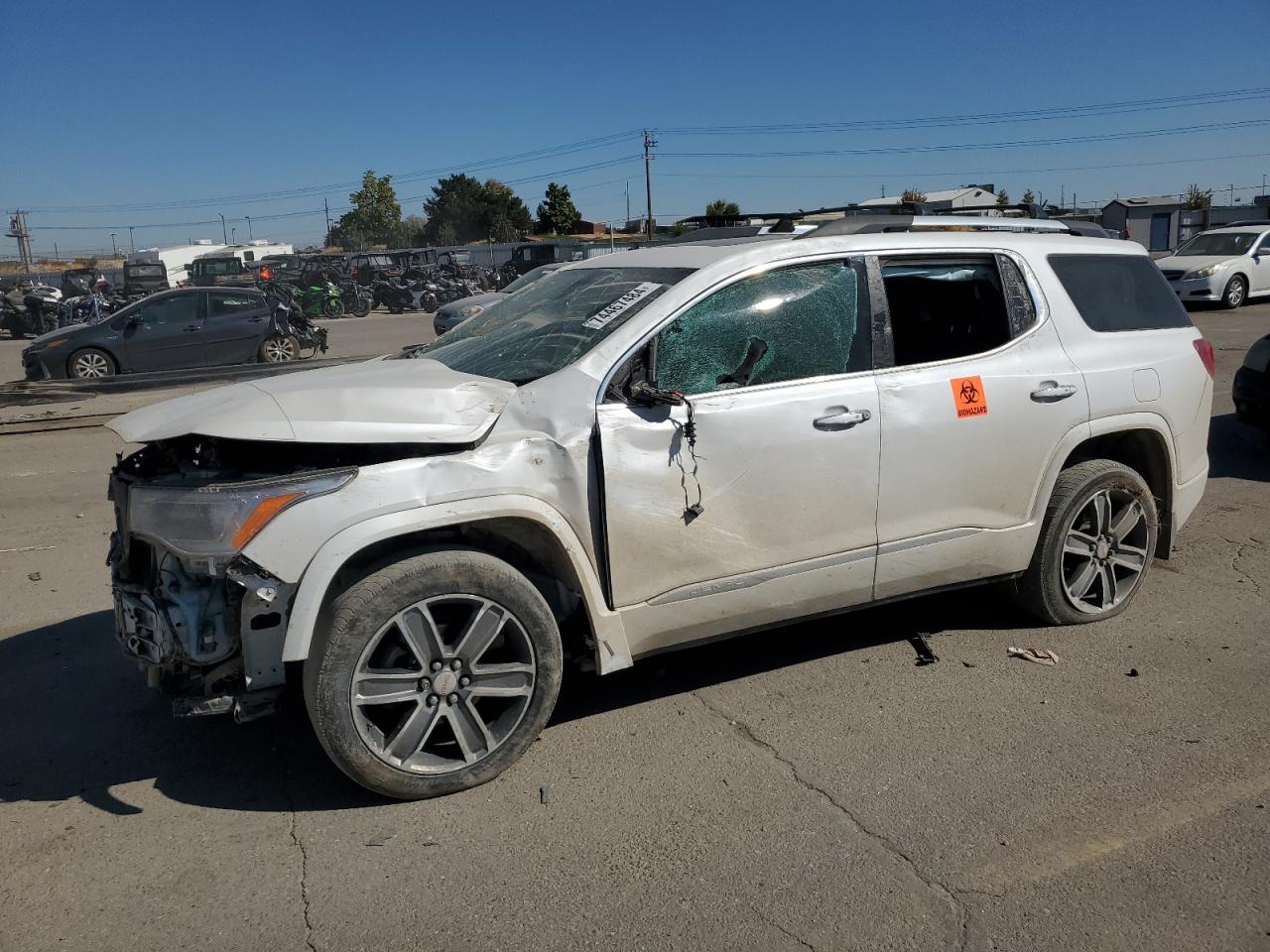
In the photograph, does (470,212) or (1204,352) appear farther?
(470,212)

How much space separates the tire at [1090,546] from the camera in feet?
15.2

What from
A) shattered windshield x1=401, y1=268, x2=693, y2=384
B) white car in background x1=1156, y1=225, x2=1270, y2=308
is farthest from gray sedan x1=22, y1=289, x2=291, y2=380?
white car in background x1=1156, y1=225, x2=1270, y2=308

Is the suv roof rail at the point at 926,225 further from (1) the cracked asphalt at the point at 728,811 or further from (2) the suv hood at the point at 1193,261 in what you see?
(2) the suv hood at the point at 1193,261

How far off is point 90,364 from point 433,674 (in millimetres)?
14658

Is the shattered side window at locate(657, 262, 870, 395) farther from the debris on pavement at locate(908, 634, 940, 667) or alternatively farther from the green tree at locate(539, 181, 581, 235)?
the green tree at locate(539, 181, 581, 235)

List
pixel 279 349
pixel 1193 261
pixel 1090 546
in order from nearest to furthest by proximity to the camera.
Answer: pixel 1090 546 → pixel 279 349 → pixel 1193 261

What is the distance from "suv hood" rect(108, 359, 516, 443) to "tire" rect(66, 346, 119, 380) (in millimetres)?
13518

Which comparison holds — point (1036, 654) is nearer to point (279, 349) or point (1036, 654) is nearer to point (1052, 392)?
point (1052, 392)

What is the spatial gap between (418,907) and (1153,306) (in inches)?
168

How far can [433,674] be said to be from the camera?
3387 millimetres

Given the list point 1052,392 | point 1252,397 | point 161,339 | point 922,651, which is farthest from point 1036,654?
point 161,339

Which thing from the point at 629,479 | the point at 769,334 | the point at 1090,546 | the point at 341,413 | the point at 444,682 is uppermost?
the point at 769,334

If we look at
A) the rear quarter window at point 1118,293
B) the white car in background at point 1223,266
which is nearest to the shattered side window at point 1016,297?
the rear quarter window at point 1118,293

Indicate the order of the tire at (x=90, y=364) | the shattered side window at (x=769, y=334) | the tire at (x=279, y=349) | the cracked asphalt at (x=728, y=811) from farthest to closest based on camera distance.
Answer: the tire at (x=279, y=349) < the tire at (x=90, y=364) < the shattered side window at (x=769, y=334) < the cracked asphalt at (x=728, y=811)
